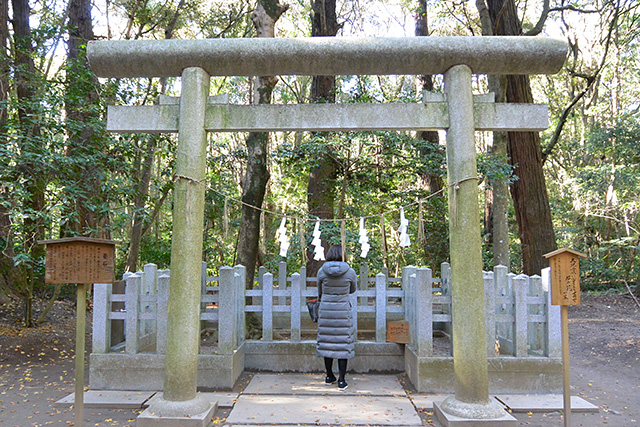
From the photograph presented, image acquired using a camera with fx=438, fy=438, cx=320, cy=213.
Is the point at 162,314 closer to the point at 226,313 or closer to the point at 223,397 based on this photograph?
the point at 226,313

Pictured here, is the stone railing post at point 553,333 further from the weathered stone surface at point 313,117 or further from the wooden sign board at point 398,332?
the weathered stone surface at point 313,117

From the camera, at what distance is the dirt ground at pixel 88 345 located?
4691mm

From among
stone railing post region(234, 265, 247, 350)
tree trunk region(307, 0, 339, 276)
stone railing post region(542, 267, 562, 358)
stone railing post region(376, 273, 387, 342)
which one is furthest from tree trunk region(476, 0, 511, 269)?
stone railing post region(234, 265, 247, 350)

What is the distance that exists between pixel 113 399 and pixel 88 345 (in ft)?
12.8

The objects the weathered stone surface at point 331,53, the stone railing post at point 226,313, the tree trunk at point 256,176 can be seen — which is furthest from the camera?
the tree trunk at point 256,176

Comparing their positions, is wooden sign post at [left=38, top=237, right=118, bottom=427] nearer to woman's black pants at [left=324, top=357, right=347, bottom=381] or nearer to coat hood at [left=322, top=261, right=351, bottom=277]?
coat hood at [left=322, top=261, right=351, bottom=277]

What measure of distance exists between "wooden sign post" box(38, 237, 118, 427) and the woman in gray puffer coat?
268 cm

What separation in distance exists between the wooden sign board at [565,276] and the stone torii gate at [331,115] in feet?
2.22

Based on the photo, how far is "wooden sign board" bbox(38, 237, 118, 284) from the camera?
12.4 ft

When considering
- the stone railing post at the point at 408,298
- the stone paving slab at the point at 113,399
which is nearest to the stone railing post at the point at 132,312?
the stone paving slab at the point at 113,399

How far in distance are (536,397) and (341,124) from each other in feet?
13.0

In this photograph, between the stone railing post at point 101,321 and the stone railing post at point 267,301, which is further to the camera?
the stone railing post at point 267,301

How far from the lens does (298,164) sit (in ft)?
29.3

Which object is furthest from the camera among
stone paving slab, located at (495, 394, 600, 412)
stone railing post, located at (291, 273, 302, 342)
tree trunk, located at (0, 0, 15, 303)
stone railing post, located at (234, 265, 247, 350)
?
tree trunk, located at (0, 0, 15, 303)
